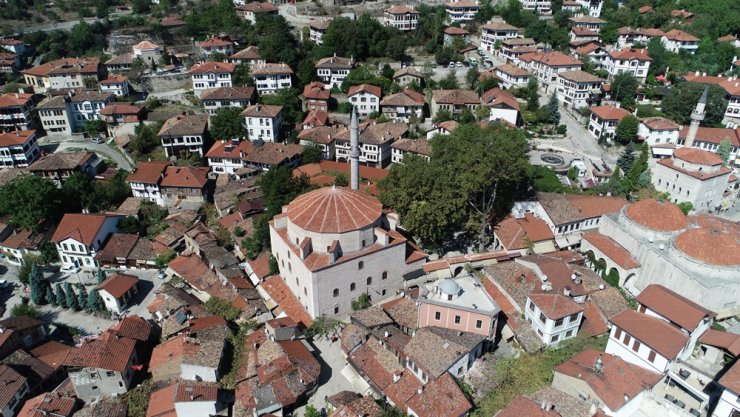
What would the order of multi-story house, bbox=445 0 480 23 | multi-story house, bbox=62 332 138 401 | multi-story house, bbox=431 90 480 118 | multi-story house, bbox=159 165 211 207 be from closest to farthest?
multi-story house, bbox=62 332 138 401, multi-story house, bbox=159 165 211 207, multi-story house, bbox=431 90 480 118, multi-story house, bbox=445 0 480 23

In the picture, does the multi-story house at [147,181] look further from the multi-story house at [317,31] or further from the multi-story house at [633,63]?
the multi-story house at [633,63]

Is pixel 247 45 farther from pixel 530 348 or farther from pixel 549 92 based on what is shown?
pixel 530 348

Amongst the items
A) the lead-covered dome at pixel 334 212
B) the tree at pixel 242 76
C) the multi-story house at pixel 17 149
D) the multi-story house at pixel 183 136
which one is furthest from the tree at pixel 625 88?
the multi-story house at pixel 17 149

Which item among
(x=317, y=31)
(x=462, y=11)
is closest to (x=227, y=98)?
(x=317, y=31)

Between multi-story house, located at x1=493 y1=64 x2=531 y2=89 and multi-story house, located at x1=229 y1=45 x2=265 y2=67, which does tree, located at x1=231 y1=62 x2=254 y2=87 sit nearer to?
multi-story house, located at x1=229 y1=45 x2=265 y2=67

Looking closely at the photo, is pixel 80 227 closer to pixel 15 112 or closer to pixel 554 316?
pixel 15 112

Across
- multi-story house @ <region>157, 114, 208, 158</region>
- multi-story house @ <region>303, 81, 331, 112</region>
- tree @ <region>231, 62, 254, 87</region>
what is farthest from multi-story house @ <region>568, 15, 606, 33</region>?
multi-story house @ <region>157, 114, 208, 158</region>
